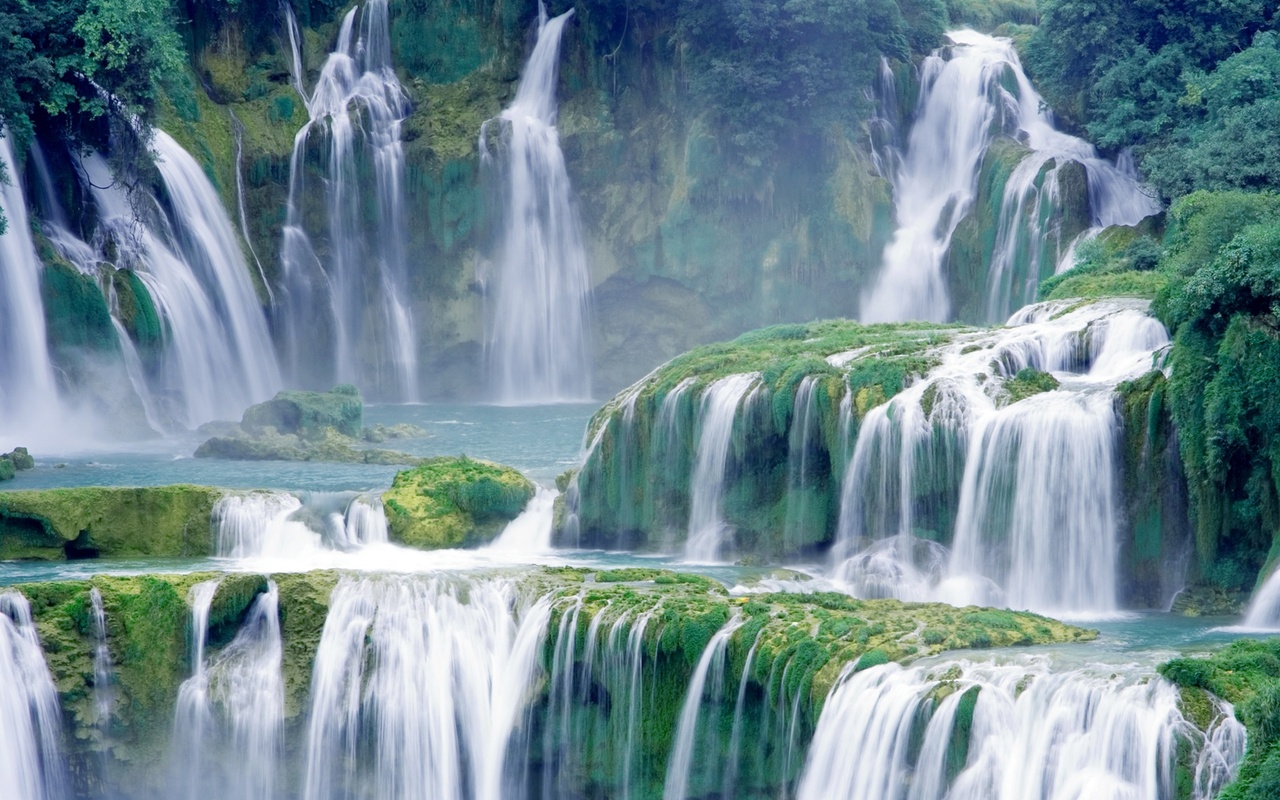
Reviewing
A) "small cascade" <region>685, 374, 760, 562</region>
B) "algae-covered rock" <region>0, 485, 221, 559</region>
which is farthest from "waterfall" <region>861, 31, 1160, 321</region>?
"algae-covered rock" <region>0, 485, 221, 559</region>

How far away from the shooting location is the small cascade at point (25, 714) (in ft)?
63.5

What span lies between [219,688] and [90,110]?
22926mm

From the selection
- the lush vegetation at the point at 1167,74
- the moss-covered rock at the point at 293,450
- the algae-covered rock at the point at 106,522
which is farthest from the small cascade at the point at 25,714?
the lush vegetation at the point at 1167,74

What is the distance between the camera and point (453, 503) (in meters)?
26.9

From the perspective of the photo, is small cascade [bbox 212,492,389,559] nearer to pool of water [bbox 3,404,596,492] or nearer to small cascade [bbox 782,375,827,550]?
pool of water [bbox 3,404,596,492]

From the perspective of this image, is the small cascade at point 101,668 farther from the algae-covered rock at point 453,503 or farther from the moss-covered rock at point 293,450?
the moss-covered rock at point 293,450

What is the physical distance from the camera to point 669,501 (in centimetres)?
2670

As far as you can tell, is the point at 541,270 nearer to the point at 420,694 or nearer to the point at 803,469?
the point at 803,469

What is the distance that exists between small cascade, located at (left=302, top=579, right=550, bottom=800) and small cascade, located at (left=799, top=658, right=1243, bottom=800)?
4.32 m

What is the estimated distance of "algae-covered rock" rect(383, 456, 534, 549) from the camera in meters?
26.3

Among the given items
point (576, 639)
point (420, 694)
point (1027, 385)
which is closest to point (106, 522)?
point (420, 694)

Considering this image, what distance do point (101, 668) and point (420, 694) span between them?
12.6 feet

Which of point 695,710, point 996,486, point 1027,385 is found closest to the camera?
point 695,710

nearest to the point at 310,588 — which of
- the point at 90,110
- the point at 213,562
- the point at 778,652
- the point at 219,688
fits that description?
the point at 219,688
